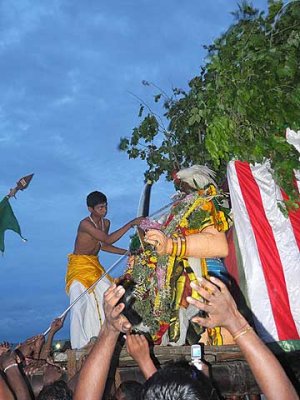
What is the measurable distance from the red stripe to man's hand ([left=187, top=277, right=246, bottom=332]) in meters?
2.86

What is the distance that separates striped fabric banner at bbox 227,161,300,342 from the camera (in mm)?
4898

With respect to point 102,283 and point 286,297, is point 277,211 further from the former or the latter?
point 102,283

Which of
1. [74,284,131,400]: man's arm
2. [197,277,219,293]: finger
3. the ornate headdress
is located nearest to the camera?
the ornate headdress

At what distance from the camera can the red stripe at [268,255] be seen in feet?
16.0

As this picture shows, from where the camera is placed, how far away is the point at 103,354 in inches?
105

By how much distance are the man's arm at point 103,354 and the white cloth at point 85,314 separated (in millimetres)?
3833

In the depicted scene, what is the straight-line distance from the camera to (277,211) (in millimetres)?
5113

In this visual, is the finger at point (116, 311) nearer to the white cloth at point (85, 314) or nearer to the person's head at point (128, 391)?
the person's head at point (128, 391)

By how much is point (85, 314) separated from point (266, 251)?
7.74 ft

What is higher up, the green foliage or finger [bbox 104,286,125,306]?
the green foliage

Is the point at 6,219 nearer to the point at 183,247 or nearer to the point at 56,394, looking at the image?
the point at 183,247

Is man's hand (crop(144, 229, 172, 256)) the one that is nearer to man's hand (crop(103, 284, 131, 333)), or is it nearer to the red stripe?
the red stripe

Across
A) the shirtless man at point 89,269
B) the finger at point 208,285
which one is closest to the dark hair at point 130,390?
the finger at point 208,285

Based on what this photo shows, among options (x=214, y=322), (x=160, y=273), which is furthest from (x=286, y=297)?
(x=214, y=322)
